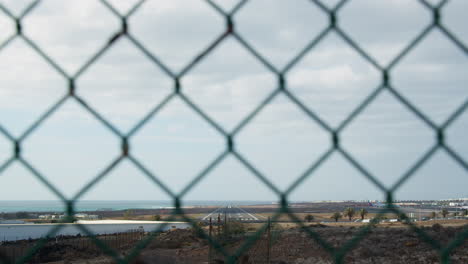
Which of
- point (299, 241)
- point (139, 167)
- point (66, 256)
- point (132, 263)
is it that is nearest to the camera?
point (139, 167)

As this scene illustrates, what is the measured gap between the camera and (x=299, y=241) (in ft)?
57.7

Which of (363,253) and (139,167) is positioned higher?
(139,167)

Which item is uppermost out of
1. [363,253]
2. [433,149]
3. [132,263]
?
[433,149]

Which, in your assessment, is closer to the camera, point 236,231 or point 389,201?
point 389,201

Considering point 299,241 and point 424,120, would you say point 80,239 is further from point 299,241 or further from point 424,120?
point 424,120

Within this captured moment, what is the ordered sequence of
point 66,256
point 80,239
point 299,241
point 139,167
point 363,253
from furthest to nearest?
point 80,239
point 299,241
point 66,256
point 363,253
point 139,167

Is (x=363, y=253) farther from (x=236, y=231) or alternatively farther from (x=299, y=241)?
(x=236, y=231)

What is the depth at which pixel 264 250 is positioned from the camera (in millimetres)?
16469

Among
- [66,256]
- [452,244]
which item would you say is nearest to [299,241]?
[66,256]

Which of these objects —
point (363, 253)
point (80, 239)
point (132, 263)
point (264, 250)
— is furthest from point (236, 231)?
point (132, 263)

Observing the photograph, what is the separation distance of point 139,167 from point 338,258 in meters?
0.43

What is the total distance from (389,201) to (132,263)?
58cm

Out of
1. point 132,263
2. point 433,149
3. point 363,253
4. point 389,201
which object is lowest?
point 363,253

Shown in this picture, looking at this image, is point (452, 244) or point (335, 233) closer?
point (452, 244)
